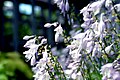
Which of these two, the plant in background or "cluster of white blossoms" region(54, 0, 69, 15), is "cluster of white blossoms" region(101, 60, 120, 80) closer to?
the plant in background

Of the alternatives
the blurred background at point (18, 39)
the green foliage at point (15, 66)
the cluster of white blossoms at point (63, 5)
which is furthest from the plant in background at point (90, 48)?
the green foliage at point (15, 66)

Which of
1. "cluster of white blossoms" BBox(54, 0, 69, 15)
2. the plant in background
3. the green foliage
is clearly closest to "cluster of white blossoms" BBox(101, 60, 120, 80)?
the plant in background

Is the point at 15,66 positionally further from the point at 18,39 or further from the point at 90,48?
the point at 90,48

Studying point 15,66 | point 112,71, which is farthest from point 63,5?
point 15,66

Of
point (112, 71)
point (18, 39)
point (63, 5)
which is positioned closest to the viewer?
Answer: point (112, 71)

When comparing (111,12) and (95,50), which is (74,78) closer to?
(95,50)

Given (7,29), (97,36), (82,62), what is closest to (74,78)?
(82,62)

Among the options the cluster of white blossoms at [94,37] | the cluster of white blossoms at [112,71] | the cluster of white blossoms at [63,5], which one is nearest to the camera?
the cluster of white blossoms at [112,71]

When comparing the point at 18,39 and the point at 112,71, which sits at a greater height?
the point at 18,39

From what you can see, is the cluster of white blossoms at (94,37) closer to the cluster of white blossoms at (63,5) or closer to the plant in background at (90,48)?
the plant in background at (90,48)

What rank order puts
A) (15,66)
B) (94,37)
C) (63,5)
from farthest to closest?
1. (15,66)
2. (63,5)
3. (94,37)

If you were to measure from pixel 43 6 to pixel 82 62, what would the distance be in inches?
151

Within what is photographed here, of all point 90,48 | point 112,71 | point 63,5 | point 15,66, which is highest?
point 15,66

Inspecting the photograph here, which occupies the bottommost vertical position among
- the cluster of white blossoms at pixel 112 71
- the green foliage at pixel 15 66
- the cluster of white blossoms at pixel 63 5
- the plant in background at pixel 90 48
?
the cluster of white blossoms at pixel 112 71
